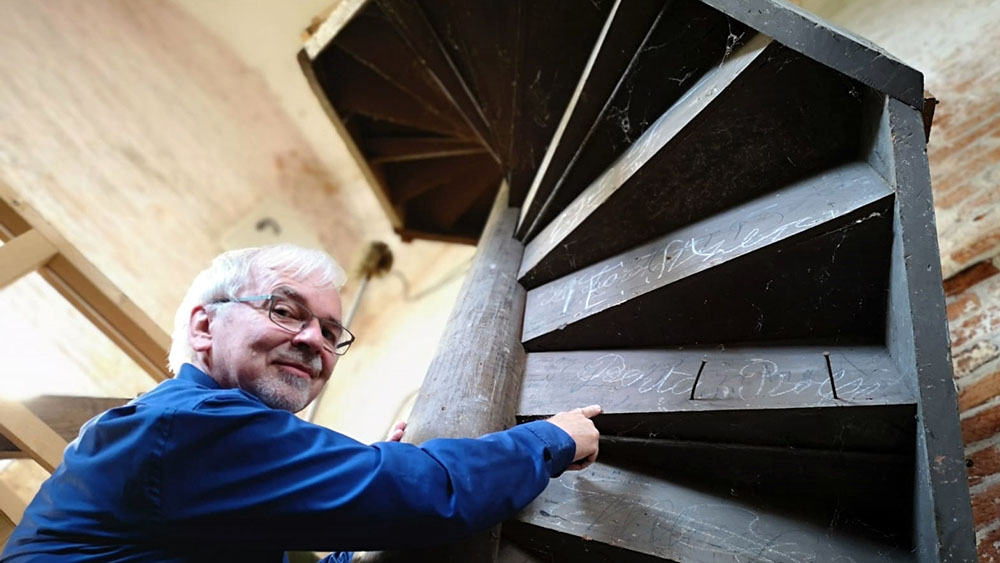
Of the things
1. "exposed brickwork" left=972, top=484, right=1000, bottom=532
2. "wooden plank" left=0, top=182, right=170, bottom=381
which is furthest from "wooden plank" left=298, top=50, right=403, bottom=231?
"exposed brickwork" left=972, top=484, right=1000, bottom=532

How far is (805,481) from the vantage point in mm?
1579

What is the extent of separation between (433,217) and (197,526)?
10.3 ft

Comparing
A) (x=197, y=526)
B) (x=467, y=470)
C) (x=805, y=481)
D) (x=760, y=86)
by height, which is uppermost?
(x=760, y=86)

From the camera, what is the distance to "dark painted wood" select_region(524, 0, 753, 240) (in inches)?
76.3

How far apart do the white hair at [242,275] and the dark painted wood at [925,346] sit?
1145 mm

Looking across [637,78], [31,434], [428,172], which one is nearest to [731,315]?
[637,78]

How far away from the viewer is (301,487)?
1.14 meters

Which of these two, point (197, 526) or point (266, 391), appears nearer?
point (197, 526)

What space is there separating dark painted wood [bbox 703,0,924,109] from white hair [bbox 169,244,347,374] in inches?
44.1

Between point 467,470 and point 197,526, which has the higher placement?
point 467,470

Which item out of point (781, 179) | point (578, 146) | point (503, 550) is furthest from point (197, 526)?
point (578, 146)

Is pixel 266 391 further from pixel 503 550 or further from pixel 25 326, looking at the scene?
pixel 25 326

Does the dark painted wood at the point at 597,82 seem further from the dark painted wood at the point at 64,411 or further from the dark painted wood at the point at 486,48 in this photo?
the dark painted wood at the point at 64,411

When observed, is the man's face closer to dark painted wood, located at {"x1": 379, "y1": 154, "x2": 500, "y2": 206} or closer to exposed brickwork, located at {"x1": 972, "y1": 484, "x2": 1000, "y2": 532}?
exposed brickwork, located at {"x1": 972, "y1": 484, "x2": 1000, "y2": 532}
